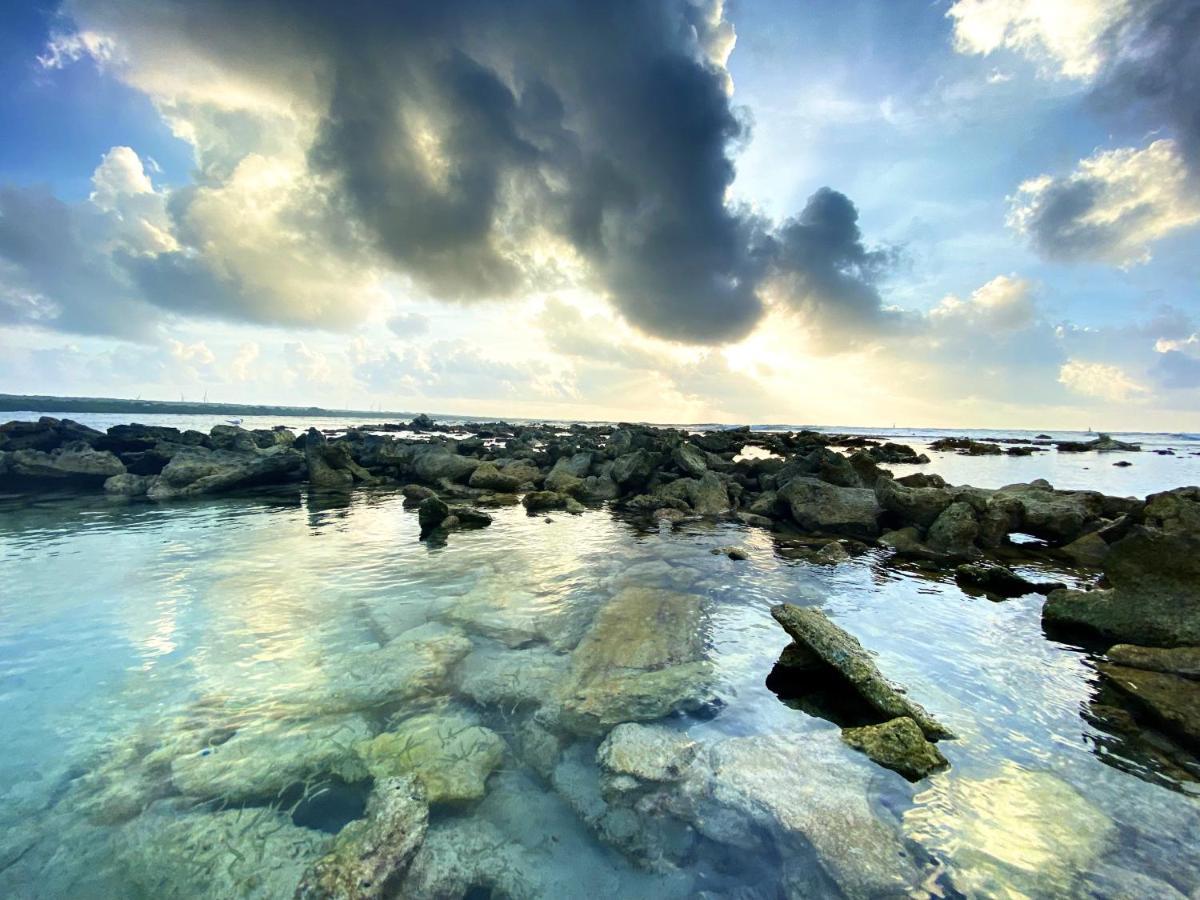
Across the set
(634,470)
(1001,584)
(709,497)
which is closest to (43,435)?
(634,470)

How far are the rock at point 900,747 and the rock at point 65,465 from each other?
36.1 m

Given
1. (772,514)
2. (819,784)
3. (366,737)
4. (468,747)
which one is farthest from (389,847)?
(772,514)

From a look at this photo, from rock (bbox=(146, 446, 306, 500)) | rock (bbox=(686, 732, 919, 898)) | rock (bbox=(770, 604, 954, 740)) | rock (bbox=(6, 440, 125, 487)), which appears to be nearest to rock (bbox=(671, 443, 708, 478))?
rock (bbox=(770, 604, 954, 740))

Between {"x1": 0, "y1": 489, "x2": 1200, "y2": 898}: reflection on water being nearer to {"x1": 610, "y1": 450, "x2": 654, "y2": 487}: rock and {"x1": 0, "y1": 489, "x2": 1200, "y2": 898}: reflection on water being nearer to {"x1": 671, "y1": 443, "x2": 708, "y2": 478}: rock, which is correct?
{"x1": 610, "y1": 450, "x2": 654, "y2": 487}: rock

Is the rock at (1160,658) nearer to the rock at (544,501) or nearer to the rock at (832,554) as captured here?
the rock at (832,554)

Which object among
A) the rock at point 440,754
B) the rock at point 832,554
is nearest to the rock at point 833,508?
the rock at point 832,554

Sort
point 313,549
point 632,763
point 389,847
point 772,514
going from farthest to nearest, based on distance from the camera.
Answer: point 772,514, point 313,549, point 632,763, point 389,847

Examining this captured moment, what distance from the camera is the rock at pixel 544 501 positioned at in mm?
23994

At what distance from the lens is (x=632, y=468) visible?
26.8 meters

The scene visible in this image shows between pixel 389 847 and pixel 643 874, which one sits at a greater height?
pixel 389 847

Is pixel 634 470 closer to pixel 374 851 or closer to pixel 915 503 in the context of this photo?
pixel 915 503

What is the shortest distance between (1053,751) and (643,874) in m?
5.47

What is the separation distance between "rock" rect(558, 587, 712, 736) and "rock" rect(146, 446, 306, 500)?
25.5 m

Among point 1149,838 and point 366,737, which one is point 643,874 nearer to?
point 366,737
